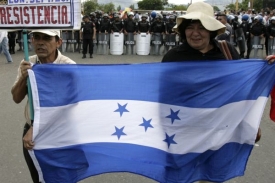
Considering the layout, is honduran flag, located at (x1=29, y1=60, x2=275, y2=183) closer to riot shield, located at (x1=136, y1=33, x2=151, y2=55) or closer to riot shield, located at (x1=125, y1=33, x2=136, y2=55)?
riot shield, located at (x1=136, y1=33, x2=151, y2=55)

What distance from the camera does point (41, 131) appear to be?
8.62 ft

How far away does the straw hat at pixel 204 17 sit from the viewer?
2669 millimetres

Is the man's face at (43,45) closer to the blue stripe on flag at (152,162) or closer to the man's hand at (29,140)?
the man's hand at (29,140)

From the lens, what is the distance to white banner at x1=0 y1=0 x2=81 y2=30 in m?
2.38

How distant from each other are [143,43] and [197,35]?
11.9 meters

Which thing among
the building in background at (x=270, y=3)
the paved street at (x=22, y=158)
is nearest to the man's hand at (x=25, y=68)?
the paved street at (x=22, y=158)

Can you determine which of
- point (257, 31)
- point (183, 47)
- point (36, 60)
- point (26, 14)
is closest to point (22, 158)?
point (36, 60)

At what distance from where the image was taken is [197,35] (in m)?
2.74

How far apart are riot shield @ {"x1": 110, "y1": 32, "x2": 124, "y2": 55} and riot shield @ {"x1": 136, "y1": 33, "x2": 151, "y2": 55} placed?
726 mm

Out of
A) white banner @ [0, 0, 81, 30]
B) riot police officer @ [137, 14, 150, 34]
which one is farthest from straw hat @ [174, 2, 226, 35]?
riot police officer @ [137, 14, 150, 34]

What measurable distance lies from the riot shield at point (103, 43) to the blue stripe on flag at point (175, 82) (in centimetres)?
1214

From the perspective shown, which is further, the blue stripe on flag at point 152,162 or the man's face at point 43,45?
the blue stripe on flag at point 152,162

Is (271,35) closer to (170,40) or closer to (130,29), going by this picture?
(170,40)

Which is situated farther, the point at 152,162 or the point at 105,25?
the point at 105,25
